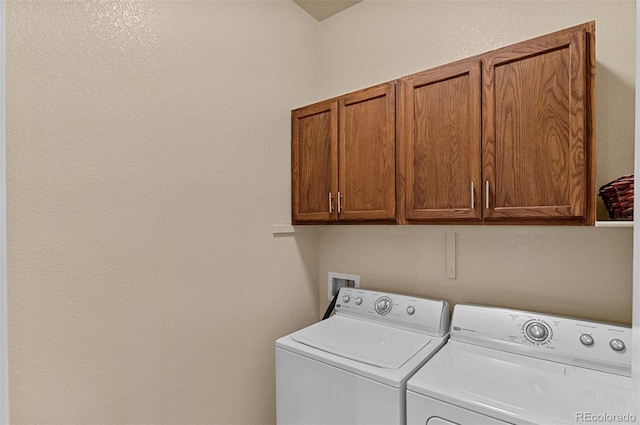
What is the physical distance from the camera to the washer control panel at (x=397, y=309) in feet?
5.18

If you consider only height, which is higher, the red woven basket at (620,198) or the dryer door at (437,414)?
the red woven basket at (620,198)

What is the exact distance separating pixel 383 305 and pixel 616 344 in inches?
36.3

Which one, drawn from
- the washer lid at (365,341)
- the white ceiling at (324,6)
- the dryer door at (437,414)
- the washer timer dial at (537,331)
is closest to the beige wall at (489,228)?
the white ceiling at (324,6)

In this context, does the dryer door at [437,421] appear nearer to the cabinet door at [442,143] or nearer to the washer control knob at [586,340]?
the washer control knob at [586,340]

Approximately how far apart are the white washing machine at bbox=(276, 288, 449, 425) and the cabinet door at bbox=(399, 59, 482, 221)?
0.54m

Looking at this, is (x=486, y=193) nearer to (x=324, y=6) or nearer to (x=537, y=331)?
(x=537, y=331)

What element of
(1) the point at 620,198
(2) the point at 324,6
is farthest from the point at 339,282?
(2) the point at 324,6

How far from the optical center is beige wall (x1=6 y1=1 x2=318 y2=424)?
1065 mm

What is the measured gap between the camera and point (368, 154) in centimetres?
163

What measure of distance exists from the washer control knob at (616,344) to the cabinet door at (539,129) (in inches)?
18.9

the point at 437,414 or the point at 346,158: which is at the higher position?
the point at 346,158

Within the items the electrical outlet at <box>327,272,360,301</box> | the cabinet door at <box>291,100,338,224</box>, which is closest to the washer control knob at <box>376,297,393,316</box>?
the electrical outlet at <box>327,272,360,301</box>

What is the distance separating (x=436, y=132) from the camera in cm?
142

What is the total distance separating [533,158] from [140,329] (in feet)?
5.37
